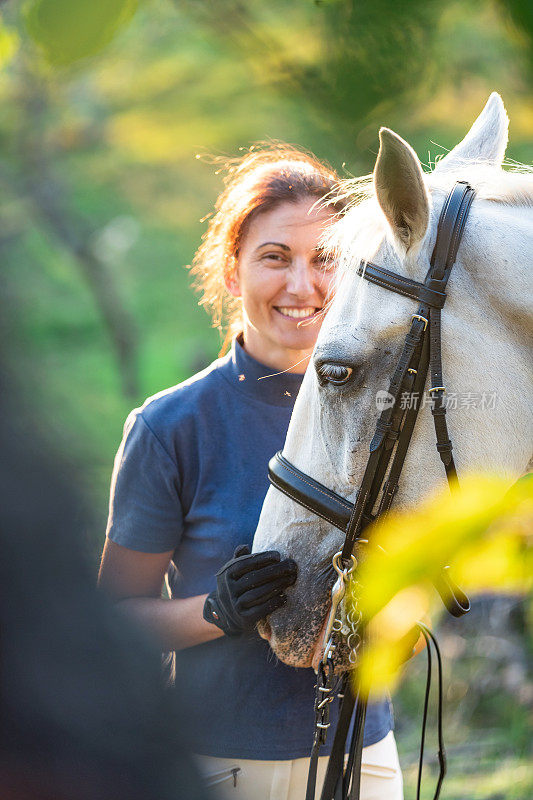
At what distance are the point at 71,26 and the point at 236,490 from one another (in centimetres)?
160

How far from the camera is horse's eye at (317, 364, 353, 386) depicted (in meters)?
1.50

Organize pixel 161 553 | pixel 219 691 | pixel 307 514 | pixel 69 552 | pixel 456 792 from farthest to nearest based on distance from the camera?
pixel 456 792 → pixel 161 553 → pixel 219 691 → pixel 307 514 → pixel 69 552

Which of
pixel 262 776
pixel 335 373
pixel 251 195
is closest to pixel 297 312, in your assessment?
pixel 251 195

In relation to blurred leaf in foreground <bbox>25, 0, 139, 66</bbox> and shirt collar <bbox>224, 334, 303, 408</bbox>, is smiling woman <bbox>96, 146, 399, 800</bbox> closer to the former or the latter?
shirt collar <bbox>224, 334, 303, 408</bbox>

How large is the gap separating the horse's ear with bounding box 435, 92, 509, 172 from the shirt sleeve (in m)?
1.09

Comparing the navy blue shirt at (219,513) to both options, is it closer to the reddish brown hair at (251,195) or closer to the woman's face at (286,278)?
the woman's face at (286,278)

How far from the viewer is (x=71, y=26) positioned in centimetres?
53

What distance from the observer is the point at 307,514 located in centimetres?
A: 166

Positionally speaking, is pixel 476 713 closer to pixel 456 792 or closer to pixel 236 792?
pixel 456 792

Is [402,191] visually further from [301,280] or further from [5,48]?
[5,48]

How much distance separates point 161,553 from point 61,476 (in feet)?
5.58

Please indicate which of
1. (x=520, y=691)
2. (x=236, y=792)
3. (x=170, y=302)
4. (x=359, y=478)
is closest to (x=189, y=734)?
(x=359, y=478)

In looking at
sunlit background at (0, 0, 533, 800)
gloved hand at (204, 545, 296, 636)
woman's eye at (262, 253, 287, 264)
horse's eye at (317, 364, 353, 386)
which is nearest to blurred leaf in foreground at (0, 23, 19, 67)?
sunlit background at (0, 0, 533, 800)

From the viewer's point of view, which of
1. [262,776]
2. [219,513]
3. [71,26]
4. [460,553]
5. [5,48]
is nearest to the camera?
[460,553]
